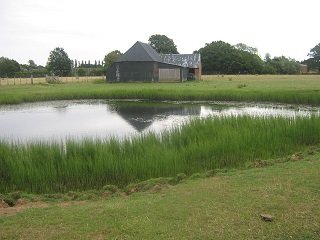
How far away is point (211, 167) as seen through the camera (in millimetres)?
9188

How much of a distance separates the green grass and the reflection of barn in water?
31.7 feet

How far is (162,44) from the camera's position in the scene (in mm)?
79125

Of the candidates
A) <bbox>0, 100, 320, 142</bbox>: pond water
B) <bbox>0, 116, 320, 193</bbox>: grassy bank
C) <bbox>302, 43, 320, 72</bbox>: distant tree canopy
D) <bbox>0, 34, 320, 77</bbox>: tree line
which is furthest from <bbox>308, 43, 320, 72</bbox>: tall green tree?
<bbox>0, 116, 320, 193</bbox>: grassy bank

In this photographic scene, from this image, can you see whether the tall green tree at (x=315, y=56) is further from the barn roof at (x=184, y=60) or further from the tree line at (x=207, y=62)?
the barn roof at (x=184, y=60)

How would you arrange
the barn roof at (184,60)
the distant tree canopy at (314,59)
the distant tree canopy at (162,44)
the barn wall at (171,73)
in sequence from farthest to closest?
the distant tree canopy at (314,59) < the distant tree canopy at (162,44) < the barn roof at (184,60) < the barn wall at (171,73)

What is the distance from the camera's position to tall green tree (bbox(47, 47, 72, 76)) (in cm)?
7694

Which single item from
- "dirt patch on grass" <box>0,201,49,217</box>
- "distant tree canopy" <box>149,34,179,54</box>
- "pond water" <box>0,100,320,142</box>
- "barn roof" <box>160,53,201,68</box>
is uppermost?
"distant tree canopy" <box>149,34,179,54</box>

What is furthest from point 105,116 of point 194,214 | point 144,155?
point 194,214

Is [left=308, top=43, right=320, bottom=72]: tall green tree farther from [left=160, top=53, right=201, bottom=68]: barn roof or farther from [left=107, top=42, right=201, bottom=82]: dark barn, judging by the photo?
[left=107, top=42, right=201, bottom=82]: dark barn

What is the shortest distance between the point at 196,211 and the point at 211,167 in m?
3.57

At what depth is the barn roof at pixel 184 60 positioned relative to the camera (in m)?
55.2

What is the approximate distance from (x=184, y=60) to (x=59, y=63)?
3155cm

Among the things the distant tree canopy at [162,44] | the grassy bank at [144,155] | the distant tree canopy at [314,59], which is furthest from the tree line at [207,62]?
the grassy bank at [144,155]

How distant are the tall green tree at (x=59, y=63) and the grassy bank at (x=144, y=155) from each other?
6901 centimetres
